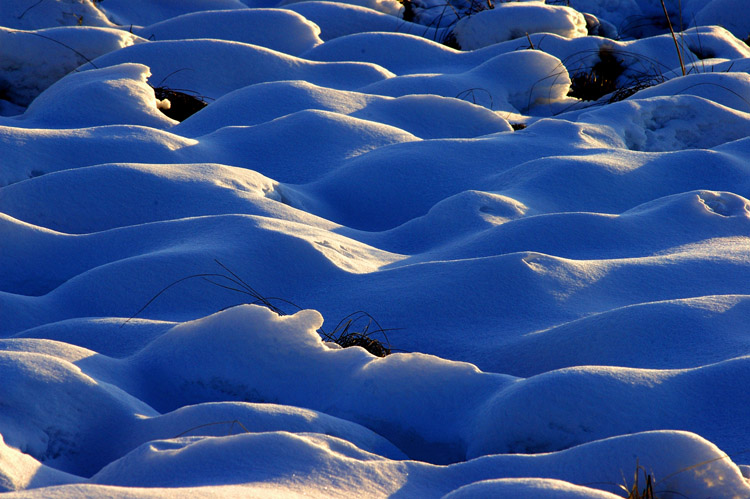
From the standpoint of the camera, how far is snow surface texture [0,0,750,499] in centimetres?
168

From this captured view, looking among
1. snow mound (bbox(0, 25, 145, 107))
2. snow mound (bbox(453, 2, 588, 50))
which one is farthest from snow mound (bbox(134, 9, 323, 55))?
snow mound (bbox(453, 2, 588, 50))

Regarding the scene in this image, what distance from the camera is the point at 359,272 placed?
286 cm

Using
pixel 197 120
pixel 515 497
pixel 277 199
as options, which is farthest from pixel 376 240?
pixel 515 497

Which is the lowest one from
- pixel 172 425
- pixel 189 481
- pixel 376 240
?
pixel 376 240

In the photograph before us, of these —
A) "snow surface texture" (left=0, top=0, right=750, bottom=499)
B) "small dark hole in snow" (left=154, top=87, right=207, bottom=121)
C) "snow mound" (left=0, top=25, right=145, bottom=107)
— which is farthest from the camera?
"snow mound" (left=0, top=25, right=145, bottom=107)

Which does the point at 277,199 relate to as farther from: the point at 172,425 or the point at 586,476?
the point at 586,476

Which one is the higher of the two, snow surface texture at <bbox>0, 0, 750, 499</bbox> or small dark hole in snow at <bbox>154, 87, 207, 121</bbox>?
snow surface texture at <bbox>0, 0, 750, 499</bbox>

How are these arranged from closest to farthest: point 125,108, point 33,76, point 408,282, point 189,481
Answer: point 189,481, point 408,282, point 125,108, point 33,76

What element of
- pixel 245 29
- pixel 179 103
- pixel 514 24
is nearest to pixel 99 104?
pixel 179 103

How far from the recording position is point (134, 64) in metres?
4.82

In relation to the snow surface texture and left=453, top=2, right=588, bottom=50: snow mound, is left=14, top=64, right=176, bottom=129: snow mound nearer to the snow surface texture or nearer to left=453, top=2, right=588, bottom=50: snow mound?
the snow surface texture

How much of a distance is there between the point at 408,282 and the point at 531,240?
2.00 ft

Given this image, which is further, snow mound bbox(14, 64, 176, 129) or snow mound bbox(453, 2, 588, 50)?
snow mound bbox(453, 2, 588, 50)

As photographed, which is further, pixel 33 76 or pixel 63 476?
pixel 33 76
